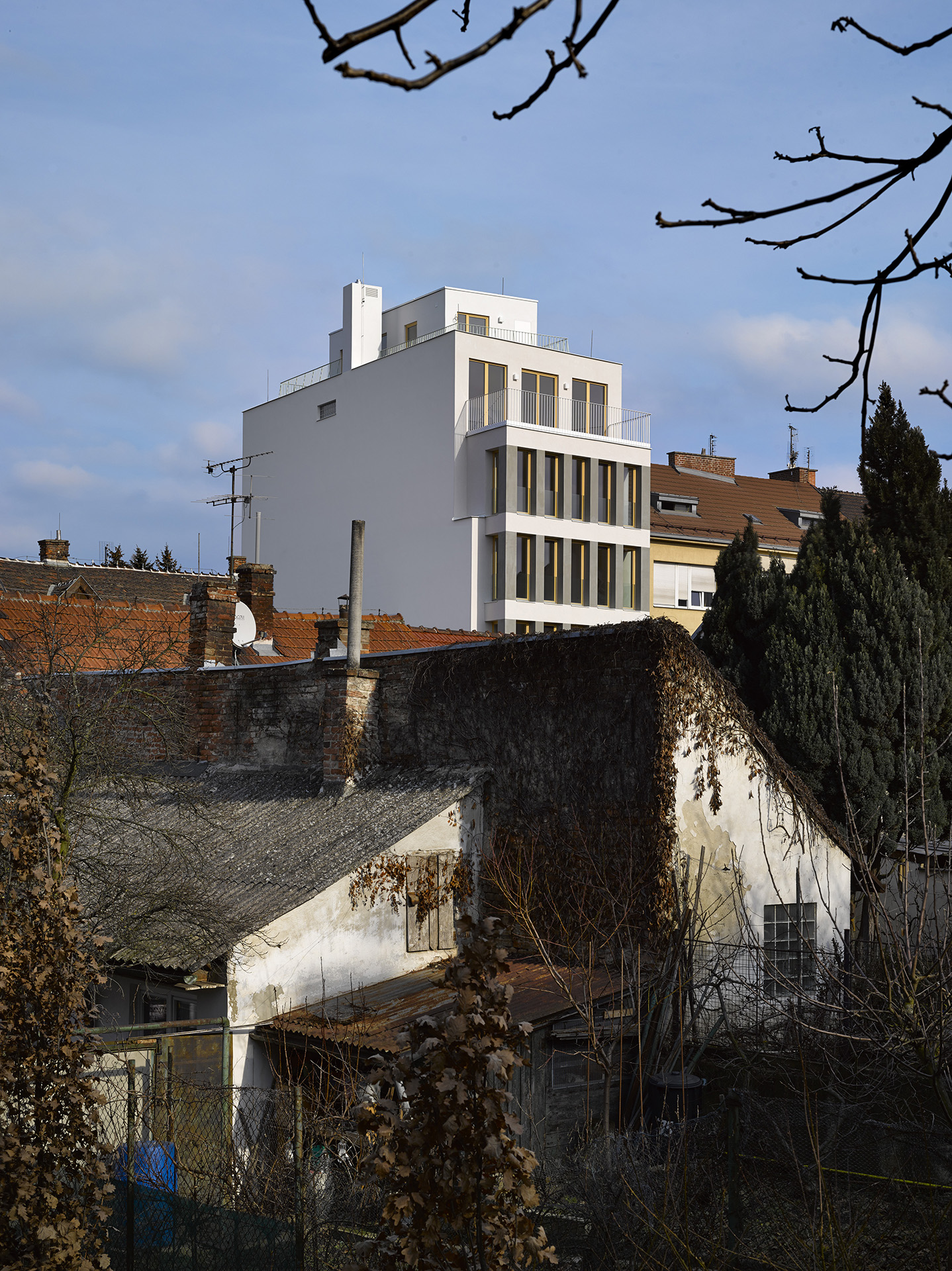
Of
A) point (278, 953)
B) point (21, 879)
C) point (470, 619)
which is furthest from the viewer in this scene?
point (470, 619)

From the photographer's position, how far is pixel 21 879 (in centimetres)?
676

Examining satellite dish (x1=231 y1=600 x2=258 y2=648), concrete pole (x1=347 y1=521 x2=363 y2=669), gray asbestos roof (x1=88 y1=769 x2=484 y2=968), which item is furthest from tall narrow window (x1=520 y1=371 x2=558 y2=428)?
gray asbestos roof (x1=88 y1=769 x2=484 y2=968)

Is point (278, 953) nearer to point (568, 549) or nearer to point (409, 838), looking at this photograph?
point (409, 838)

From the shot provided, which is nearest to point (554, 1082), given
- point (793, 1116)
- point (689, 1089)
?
point (689, 1089)

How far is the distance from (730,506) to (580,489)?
8.50m

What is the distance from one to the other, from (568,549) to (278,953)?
2735cm

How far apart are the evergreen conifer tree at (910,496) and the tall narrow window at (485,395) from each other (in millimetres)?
20140

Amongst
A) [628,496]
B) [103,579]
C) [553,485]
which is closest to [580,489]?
[553,485]

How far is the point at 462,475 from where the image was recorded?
38.7 m

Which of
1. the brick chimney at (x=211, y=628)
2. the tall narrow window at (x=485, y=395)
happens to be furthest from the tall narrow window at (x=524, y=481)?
the brick chimney at (x=211, y=628)

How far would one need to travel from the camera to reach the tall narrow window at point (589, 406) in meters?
41.1

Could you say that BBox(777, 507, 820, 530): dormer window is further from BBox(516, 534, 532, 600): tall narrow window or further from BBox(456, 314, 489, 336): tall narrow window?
BBox(456, 314, 489, 336): tall narrow window

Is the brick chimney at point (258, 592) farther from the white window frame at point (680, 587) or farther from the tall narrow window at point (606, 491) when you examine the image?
the white window frame at point (680, 587)

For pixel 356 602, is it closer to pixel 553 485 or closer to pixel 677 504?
pixel 553 485
